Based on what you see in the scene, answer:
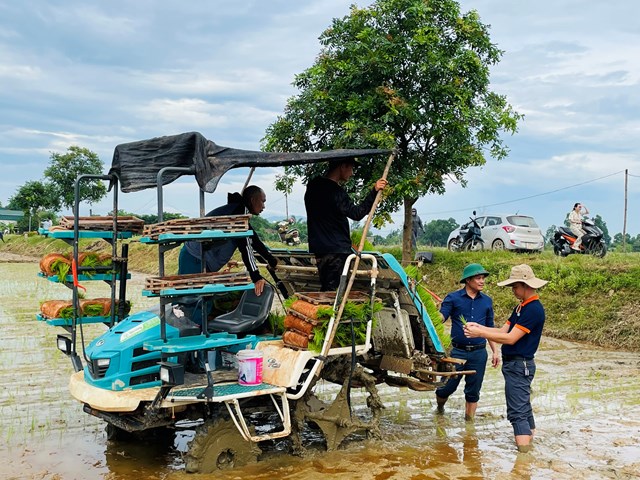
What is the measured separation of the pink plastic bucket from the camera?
5867mm

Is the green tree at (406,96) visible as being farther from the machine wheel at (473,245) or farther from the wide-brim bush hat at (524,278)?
the wide-brim bush hat at (524,278)

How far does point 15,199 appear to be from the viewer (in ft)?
176

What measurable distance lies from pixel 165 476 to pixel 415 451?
2409mm

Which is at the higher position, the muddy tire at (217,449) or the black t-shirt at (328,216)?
the black t-shirt at (328,216)

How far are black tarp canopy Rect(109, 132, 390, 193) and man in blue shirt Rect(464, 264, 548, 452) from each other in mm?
1857

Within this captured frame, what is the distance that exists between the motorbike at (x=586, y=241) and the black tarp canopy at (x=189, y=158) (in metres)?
14.7

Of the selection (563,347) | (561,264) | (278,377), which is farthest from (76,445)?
(561,264)

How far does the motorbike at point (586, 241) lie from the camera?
Answer: 19422 mm

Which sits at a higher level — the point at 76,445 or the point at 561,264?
the point at 561,264

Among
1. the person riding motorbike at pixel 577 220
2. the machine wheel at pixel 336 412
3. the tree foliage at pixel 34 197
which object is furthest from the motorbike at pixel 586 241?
the tree foliage at pixel 34 197

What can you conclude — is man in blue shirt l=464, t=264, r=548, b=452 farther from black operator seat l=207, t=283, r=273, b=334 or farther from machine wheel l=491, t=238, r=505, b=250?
machine wheel l=491, t=238, r=505, b=250

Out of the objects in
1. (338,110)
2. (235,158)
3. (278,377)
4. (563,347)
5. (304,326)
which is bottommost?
(563,347)

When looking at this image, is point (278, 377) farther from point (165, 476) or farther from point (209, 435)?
point (165, 476)

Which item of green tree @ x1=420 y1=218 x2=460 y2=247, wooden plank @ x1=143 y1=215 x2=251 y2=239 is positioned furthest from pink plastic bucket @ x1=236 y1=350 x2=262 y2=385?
green tree @ x1=420 y1=218 x2=460 y2=247
